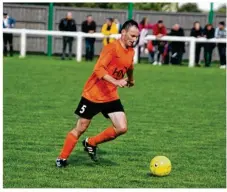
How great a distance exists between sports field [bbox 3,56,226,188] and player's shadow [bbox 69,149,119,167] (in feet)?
0.04

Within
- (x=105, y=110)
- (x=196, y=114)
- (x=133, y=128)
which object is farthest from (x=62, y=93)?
(x=105, y=110)

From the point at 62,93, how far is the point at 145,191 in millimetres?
10344

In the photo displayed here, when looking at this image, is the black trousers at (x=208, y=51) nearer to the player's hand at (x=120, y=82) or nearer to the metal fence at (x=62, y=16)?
the metal fence at (x=62, y=16)

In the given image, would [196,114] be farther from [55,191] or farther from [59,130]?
[55,191]

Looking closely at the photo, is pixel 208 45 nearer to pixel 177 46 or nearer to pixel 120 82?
pixel 177 46

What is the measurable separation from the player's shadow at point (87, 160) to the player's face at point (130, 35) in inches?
62.1

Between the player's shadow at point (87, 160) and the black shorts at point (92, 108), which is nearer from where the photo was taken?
the black shorts at point (92, 108)

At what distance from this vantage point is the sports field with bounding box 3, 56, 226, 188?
314 inches

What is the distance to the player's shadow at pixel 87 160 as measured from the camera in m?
8.88

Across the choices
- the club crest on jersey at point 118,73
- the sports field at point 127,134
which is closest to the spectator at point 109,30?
the sports field at point 127,134

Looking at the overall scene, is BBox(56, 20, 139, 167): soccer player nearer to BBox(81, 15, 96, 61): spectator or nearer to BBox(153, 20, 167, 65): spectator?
BBox(153, 20, 167, 65): spectator

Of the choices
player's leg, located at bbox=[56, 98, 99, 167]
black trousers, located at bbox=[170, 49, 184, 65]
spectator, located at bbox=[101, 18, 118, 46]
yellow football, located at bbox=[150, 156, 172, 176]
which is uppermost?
spectator, located at bbox=[101, 18, 118, 46]

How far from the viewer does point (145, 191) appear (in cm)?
721

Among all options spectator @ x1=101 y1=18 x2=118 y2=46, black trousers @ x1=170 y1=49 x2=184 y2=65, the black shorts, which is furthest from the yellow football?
black trousers @ x1=170 y1=49 x2=184 y2=65
